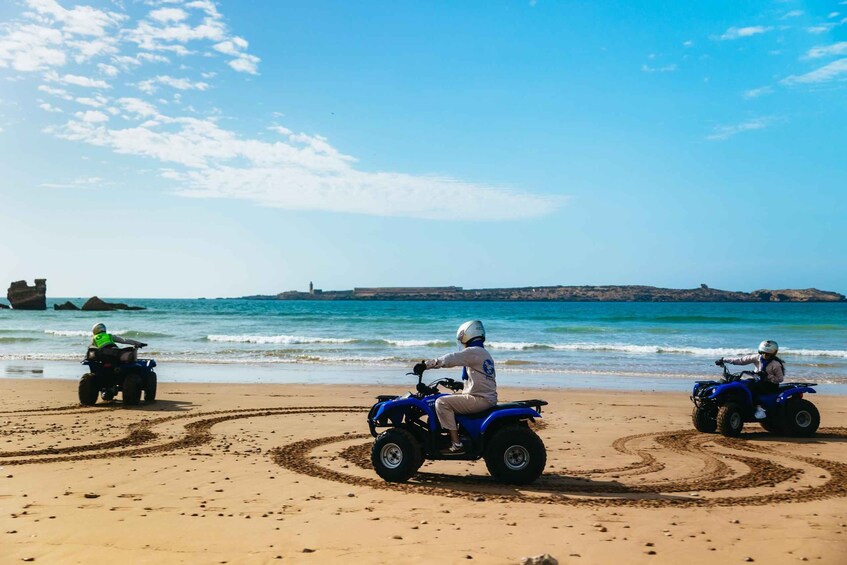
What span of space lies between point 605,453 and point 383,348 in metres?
26.8

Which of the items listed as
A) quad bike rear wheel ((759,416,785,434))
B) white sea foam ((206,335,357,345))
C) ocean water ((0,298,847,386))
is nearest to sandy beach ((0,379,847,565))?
quad bike rear wheel ((759,416,785,434))

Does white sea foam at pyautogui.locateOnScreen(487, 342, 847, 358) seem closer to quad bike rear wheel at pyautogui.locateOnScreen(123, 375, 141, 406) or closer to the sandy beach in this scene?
the sandy beach

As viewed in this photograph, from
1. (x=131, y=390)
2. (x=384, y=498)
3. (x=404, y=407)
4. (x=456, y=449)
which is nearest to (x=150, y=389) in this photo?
(x=131, y=390)

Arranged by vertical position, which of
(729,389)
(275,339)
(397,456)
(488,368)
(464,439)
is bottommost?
(275,339)

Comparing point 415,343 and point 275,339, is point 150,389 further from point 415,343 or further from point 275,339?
point 275,339

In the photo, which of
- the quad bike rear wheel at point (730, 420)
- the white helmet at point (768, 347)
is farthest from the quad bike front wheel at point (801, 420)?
the white helmet at point (768, 347)

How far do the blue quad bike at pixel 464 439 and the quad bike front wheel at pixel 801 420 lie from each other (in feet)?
19.5

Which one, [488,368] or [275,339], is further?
[275,339]

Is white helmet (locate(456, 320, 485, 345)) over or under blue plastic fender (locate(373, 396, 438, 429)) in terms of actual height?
over

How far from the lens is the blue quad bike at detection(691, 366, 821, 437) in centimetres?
1168

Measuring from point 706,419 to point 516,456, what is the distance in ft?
18.2

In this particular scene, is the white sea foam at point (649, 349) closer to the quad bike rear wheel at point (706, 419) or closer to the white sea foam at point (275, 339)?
the white sea foam at point (275, 339)

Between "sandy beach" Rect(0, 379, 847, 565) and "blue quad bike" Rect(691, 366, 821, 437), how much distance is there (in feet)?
1.06

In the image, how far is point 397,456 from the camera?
26.1 ft
